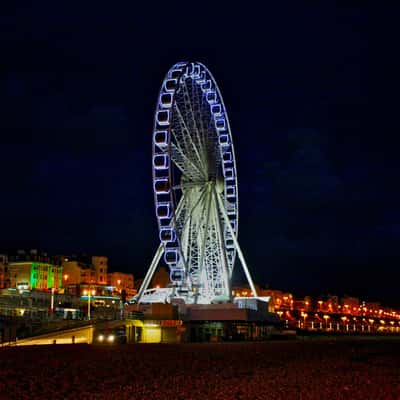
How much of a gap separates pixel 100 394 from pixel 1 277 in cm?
11278

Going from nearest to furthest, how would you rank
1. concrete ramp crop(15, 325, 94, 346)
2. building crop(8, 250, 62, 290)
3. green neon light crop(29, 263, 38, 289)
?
concrete ramp crop(15, 325, 94, 346), green neon light crop(29, 263, 38, 289), building crop(8, 250, 62, 290)

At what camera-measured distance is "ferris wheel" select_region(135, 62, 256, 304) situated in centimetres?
5272

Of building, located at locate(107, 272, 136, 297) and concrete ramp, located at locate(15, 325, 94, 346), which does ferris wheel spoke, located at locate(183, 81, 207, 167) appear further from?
building, located at locate(107, 272, 136, 297)

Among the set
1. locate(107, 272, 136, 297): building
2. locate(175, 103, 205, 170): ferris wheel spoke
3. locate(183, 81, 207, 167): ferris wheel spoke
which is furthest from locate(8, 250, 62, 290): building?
locate(183, 81, 207, 167): ferris wheel spoke

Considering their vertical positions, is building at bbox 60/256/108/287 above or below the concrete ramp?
above

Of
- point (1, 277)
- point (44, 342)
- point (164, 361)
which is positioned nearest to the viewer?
point (164, 361)

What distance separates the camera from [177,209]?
189 feet

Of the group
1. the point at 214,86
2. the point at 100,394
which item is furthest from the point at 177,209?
the point at 100,394

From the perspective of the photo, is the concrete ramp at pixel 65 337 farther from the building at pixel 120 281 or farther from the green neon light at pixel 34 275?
the building at pixel 120 281

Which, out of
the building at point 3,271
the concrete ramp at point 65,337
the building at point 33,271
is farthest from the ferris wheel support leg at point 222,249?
the building at point 3,271

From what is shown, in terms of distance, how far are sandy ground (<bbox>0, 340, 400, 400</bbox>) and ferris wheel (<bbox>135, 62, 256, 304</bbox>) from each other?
1013 inches

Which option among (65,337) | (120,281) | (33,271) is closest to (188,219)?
(65,337)

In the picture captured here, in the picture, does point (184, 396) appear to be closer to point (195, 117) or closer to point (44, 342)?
point (44, 342)

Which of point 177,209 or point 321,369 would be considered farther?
point 177,209
